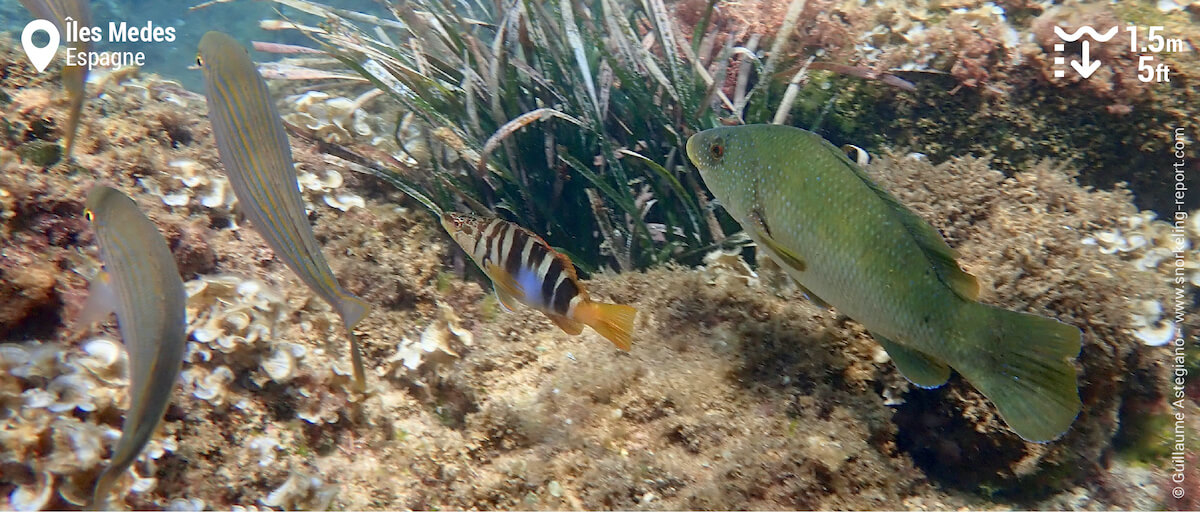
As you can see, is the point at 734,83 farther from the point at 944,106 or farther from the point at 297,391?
the point at 297,391

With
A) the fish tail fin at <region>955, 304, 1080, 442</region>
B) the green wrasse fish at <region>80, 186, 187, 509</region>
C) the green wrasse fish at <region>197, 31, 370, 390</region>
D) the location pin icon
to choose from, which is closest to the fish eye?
the fish tail fin at <region>955, 304, 1080, 442</region>

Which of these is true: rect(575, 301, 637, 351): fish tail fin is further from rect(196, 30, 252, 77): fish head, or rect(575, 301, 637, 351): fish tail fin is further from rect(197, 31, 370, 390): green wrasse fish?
rect(196, 30, 252, 77): fish head

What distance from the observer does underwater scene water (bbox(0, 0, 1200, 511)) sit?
1.74 m

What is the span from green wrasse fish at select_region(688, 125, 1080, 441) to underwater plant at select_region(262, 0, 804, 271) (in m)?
1.33

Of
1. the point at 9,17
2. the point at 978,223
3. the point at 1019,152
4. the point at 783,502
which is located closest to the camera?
the point at 783,502

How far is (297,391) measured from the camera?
7.97ft

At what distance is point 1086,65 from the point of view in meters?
3.62

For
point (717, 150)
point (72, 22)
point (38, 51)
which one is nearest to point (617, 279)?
point (717, 150)

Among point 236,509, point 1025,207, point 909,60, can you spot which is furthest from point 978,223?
point 236,509

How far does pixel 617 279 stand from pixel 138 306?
194 cm

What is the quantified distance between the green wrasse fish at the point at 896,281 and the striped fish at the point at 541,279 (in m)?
0.63

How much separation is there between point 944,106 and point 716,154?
2583 mm

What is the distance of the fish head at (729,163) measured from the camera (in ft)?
6.68

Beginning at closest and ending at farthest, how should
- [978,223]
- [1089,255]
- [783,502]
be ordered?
[783,502] → [1089,255] → [978,223]
